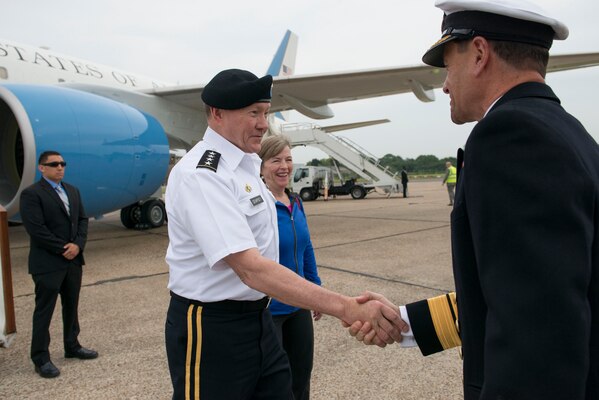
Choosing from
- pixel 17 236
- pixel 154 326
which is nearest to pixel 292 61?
pixel 17 236

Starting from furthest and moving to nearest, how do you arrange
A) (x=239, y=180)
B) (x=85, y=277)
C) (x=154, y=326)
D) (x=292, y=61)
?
(x=292, y=61), (x=85, y=277), (x=154, y=326), (x=239, y=180)

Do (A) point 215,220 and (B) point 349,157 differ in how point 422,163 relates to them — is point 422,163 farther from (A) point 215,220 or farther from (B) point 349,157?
(A) point 215,220

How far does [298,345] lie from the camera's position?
2301 mm

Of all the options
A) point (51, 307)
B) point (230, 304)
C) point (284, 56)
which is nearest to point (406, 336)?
point (230, 304)

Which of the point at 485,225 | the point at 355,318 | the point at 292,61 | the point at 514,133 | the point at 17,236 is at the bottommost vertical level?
the point at 17,236

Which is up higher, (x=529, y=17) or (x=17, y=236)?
(x=529, y=17)

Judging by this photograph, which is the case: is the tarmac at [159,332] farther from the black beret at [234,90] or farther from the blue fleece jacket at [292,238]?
the black beret at [234,90]

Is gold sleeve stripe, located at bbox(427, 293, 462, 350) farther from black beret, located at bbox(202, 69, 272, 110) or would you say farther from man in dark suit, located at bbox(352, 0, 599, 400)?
black beret, located at bbox(202, 69, 272, 110)

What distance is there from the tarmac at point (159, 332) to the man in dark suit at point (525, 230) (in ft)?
6.30

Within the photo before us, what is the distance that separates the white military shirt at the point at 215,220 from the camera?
1.47 meters

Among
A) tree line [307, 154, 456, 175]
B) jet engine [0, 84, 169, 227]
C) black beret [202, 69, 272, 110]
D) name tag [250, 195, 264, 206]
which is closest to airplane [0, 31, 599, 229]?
jet engine [0, 84, 169, 227]

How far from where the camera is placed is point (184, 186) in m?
1.53

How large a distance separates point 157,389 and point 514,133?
2604mm

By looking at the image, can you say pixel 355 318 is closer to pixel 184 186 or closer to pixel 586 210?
pixel 184 186
